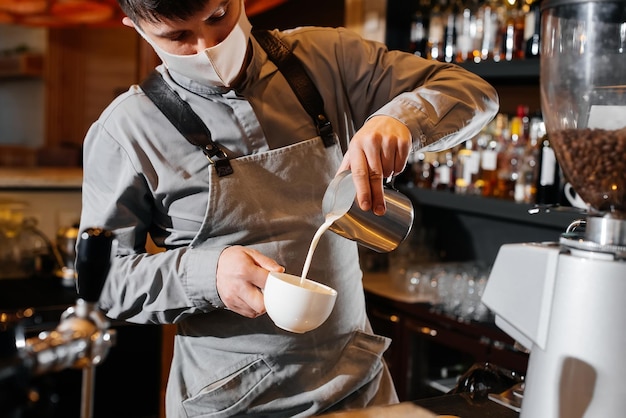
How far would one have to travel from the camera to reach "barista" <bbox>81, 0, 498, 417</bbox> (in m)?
1.31

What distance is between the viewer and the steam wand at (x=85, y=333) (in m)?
0.63

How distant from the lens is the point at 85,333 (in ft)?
2.16

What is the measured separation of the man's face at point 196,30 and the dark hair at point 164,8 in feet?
0.06

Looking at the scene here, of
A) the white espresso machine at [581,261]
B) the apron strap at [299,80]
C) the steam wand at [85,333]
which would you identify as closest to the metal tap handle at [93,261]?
the steam wand at [85,333]

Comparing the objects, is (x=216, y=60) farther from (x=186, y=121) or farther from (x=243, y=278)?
(x=243, y=278)

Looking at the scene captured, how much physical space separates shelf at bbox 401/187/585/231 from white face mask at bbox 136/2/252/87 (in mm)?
1192

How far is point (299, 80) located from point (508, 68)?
1.34 meters

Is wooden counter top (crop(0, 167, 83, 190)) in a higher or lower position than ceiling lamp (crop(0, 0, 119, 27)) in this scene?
lower

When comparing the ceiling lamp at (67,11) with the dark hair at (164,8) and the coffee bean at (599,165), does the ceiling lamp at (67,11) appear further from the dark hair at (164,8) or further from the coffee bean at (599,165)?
the coffee bean at (599,165)

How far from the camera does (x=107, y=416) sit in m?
2.68

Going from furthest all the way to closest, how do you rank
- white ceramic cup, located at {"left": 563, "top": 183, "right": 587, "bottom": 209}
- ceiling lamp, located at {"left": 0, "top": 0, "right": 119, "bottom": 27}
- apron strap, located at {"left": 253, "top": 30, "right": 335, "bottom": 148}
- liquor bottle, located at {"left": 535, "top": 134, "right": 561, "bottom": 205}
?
ceiling lamp, located at {"left": 0, "top": 0, "right": 119, "bottom": 27} < liquor bottle, located at {"left": 535, "top": 134, "right": 561, "bottom": 205} < white ceramic cup, located at {"left": 563, "top": 183, "right": 587, "bottom": 209} < apron strap, located at {"left": 253, "top": 30, "right": 335, "bottom": 148}

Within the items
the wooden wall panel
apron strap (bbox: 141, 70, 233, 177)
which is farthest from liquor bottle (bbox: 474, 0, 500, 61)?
the wooden wall panel

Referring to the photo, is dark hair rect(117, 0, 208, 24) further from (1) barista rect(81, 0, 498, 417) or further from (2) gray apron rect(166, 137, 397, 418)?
(2) gray apron rect(166, 137, 397, 418)

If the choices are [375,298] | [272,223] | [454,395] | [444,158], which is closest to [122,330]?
[375,298]
